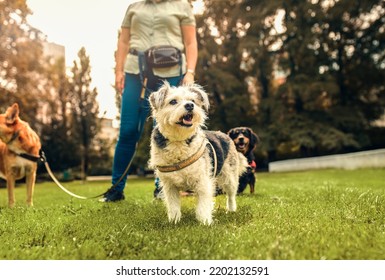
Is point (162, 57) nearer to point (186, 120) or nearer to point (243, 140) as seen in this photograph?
point (186, 120)

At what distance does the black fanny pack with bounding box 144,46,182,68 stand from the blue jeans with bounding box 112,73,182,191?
0.23m

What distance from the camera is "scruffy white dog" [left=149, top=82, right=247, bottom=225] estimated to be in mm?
3336

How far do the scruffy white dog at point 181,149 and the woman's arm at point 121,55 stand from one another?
1.83m

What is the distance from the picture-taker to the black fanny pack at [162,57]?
476 centimetres

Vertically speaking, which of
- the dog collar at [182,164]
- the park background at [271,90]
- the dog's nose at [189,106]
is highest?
the park background at [271,90]

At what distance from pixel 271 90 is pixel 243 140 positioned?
1981 cm

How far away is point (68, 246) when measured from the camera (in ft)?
8.55

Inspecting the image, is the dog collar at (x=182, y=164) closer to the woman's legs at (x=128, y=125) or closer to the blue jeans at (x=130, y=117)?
the woman's legs at (x=128, y=125)

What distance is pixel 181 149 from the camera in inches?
133

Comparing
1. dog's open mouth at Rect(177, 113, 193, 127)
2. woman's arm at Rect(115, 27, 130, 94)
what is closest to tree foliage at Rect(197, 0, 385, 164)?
woman's arm at Rect(115, 27, 130, 94)

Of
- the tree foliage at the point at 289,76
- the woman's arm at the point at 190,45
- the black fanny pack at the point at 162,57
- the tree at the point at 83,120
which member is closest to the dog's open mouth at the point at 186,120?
the woman's arm at the point at 190,45

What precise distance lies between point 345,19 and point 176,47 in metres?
14.8

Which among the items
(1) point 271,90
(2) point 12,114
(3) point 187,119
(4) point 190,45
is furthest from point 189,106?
(1) point 271,90
